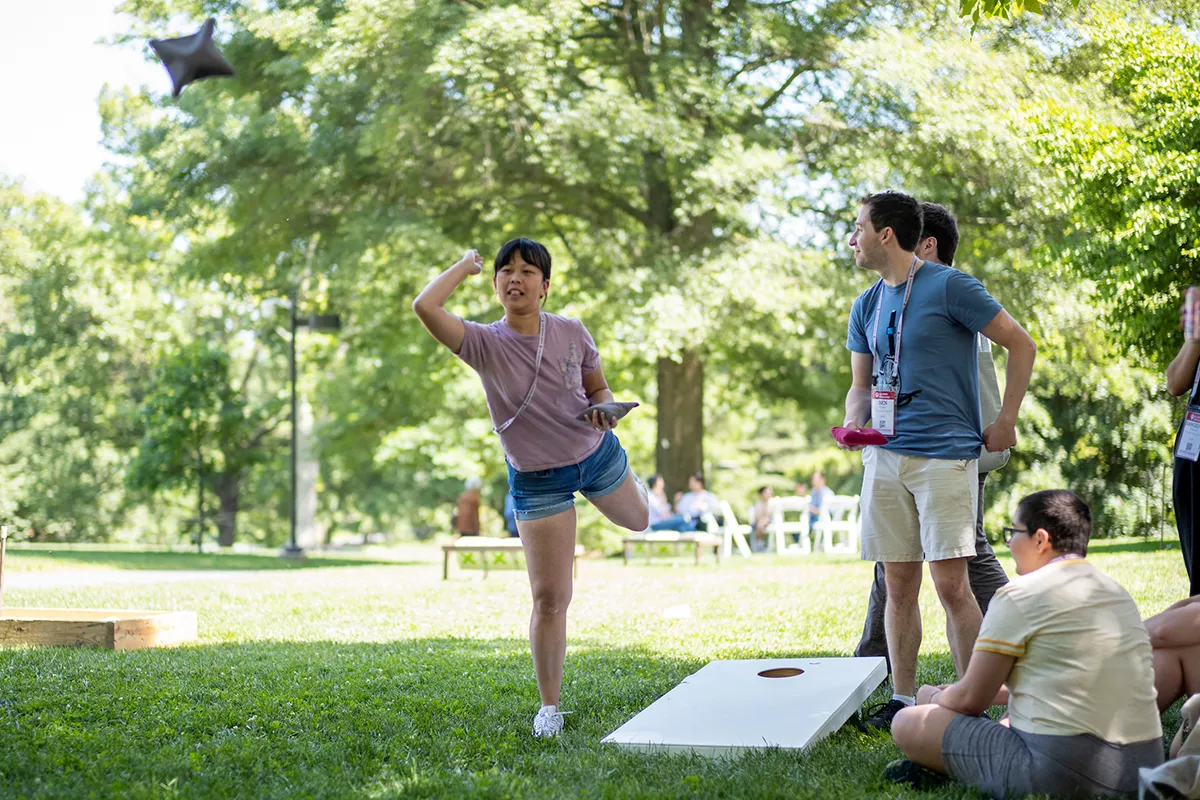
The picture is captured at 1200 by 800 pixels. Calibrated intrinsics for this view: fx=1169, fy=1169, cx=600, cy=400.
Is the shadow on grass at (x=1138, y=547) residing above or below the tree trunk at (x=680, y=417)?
below

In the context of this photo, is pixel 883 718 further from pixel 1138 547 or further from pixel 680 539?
pixel 1138 547

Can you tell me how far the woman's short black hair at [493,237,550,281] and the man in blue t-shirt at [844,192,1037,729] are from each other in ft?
4.09

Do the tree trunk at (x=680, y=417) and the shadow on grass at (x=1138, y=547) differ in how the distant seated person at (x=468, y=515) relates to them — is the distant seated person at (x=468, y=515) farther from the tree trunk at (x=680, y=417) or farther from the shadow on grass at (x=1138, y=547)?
the shadow on grass at (x=1138, y=547)

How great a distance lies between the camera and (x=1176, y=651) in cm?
405

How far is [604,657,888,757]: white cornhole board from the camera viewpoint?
4109mm

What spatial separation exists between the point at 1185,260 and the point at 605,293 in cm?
871

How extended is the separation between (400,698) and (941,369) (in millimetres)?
2800

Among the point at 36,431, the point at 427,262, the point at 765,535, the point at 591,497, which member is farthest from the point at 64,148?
the point at 591,497

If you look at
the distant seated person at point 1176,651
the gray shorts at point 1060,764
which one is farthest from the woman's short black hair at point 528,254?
the distant seated person at point 1176,651

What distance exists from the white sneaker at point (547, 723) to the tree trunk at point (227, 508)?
3419 cm

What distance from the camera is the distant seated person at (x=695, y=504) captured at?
18.7 metres

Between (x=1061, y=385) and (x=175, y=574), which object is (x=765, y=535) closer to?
(x=1061, y=385)

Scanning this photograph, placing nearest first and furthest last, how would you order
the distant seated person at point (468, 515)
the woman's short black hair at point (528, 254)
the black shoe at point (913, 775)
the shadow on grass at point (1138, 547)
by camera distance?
1. the black shoe at point (913, 775)
2. the woman's short black hair at point (528, 254)
3. the shadow on grass at point (1138, 547)
4. the distant seated person at point (468, 515)

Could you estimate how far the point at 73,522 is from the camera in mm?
35375
